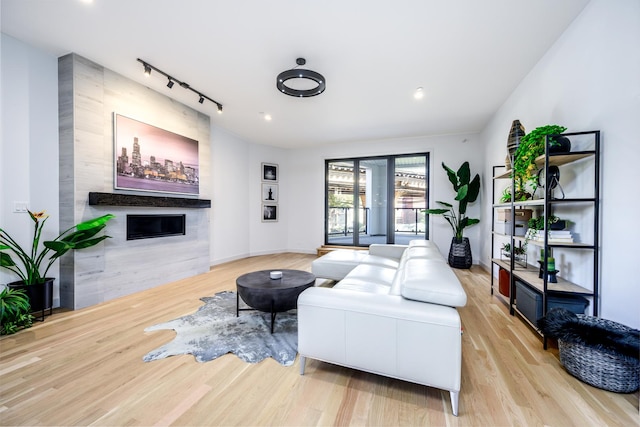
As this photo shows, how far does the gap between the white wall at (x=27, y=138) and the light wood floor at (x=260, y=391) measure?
117 cm

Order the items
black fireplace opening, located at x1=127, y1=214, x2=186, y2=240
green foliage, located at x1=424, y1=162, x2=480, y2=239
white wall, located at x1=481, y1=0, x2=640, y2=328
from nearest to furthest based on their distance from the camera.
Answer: white wall, located at x1=481, y1=0, x2=640, y2=328, black fireplace opening, located at x1=127, y1=214, x2=186, y2=240, green foliage, located at x1=424, y1=162, x2=480, y2=239

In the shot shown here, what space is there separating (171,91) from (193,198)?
161 centimetres

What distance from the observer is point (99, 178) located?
10.1ft

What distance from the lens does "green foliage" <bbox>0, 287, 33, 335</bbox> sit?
232 centimetres

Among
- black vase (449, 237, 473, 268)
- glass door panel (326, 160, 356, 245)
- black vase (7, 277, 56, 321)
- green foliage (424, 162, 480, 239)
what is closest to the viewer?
black vase (7, 277, 56, 321)

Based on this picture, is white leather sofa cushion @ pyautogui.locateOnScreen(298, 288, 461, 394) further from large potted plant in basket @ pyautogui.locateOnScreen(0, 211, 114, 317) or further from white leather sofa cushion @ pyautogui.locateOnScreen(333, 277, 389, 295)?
large potted plant in basket @ pyautogui.locateOnScreen(0, 211, 114, 317)

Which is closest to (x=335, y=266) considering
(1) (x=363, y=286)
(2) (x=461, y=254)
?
(1) (x=363, y=286)

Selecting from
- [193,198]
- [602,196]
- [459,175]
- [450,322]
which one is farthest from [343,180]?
[450,322]

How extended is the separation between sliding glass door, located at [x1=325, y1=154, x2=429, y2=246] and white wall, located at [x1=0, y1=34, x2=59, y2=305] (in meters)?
4.97

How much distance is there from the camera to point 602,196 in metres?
1.96

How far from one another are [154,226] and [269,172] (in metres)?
3.32

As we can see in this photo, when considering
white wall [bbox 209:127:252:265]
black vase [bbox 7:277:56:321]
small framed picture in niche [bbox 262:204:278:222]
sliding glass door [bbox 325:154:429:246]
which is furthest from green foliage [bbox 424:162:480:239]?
black vase [bbox 7:277:56:321]

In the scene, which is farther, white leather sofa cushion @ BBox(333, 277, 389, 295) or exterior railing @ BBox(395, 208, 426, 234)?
exterior railing @ BBox(395, 208, 426, 234)

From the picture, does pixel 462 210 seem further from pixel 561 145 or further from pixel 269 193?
pixel 269 193
